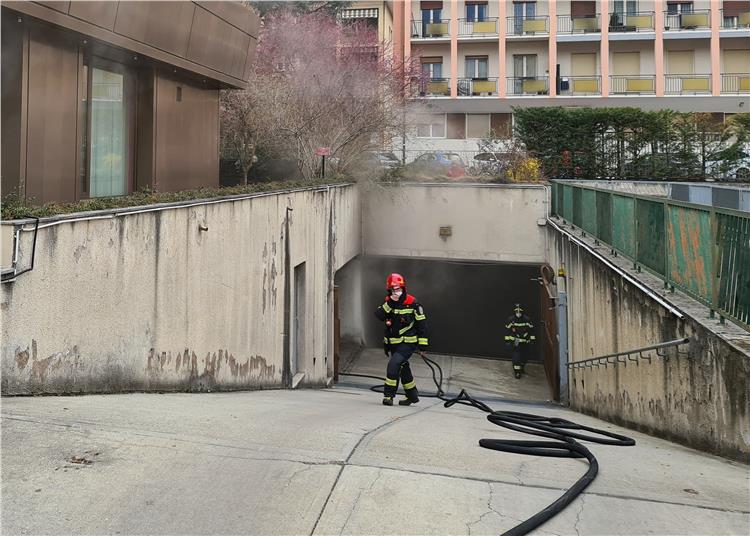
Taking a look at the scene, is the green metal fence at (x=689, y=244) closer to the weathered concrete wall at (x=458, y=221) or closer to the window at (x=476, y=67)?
the weathered concrete wall at (x=458, y=221)

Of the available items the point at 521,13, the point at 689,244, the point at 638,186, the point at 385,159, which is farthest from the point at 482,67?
the point at 689,244

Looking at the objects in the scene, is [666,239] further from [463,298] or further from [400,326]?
[463,298]

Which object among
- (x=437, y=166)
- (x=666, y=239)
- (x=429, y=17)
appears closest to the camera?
(x=666, y=239)

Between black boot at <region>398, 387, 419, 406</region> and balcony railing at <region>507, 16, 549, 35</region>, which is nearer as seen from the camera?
black boot at <region>398, 387, 419, 406</region>

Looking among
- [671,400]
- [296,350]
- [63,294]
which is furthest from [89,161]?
[671,400]

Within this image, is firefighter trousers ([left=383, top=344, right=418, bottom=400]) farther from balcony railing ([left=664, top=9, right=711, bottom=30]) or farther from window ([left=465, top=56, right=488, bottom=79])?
balcony railing ([left=664, top=9, right=711, bottom=30])

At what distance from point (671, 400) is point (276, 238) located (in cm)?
679

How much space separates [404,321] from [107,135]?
578 cm

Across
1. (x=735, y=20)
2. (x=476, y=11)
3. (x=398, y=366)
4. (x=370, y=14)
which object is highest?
(x=476, y=11)

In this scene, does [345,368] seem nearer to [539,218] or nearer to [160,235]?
[539,218]

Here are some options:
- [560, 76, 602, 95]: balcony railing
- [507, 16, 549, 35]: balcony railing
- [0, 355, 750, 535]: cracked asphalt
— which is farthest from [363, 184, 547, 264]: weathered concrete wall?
[507, 16, 549, 35]: balcony railing

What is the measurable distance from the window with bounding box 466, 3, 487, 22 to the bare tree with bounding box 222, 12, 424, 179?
14.9m

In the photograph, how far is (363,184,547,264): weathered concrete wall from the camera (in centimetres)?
1808

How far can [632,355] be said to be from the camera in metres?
7.64
